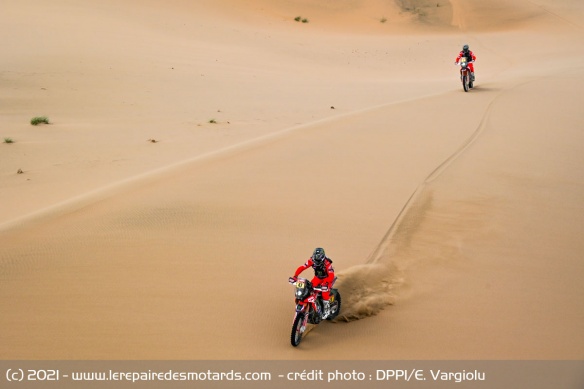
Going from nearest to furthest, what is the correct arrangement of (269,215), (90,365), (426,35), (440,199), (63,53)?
1. (90,365)
2. (269,215)
3. (440,199)
4. (63,53)
5. (426,35)

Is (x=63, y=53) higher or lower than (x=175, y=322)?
higher

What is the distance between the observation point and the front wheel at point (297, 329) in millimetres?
5855

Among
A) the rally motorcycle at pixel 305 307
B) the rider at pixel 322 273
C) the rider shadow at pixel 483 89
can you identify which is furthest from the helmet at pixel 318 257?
the rider shadow at pixel 483 89

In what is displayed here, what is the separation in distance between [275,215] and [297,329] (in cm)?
333

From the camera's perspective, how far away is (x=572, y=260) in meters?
7.94

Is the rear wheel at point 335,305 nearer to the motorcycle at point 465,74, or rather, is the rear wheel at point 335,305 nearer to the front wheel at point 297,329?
the front wheel at point 297,329

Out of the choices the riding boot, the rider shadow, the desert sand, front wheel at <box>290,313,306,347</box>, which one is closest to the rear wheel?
the riding boot

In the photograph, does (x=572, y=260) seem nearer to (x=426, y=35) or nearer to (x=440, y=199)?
(x=440, y=199)

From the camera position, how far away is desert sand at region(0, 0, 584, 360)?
247 inches

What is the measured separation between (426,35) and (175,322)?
4018cm

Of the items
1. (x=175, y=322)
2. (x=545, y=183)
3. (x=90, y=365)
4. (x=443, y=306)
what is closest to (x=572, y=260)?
(x=443, y=306)

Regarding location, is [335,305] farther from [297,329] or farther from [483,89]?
[483,89]

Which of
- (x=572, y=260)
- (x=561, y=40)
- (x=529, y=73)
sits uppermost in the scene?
(x=561, y=40)

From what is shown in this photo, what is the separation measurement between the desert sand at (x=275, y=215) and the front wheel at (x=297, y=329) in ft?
0.30
